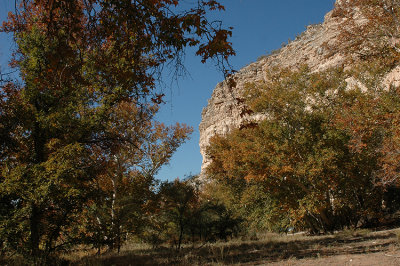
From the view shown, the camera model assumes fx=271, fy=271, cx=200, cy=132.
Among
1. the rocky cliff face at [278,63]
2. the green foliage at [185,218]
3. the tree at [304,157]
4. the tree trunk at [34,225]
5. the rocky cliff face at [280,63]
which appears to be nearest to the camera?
the tree trunk at [34,225]

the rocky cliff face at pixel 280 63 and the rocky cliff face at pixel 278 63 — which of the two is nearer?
the rocky cliff face at pixel 280 63

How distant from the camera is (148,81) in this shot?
474 cm

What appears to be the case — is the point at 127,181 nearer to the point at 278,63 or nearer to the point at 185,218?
the point at 185,218

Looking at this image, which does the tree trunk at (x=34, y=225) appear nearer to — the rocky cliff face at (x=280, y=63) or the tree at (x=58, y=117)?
the tree at (x=58, y=117)

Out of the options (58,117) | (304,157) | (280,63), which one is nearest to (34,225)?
(58,117)

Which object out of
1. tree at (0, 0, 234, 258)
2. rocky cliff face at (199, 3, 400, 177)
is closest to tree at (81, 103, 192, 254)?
tree at (0, 0, 234, 258)

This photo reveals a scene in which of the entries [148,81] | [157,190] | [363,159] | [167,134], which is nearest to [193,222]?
[157,190]

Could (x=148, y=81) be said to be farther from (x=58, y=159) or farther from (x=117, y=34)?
(x=58, y=159)

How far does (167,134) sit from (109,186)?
5450mm

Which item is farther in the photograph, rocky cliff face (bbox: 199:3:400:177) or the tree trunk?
rocky cliff face (bbox: 199:3:400:177)

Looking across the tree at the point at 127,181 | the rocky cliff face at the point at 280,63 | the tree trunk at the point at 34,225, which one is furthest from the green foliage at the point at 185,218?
the rocky cliff face at the point at 280,63

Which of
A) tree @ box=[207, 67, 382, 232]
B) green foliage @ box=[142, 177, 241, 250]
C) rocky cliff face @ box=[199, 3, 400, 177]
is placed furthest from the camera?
rocky cliff face @ box=[199, 3, 400, 177]

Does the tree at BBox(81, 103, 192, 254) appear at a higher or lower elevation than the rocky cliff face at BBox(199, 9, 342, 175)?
lower

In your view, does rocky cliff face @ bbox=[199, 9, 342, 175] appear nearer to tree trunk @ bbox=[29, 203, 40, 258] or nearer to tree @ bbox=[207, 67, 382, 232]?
tree @ bbox=[207, 67, 382, 232]
